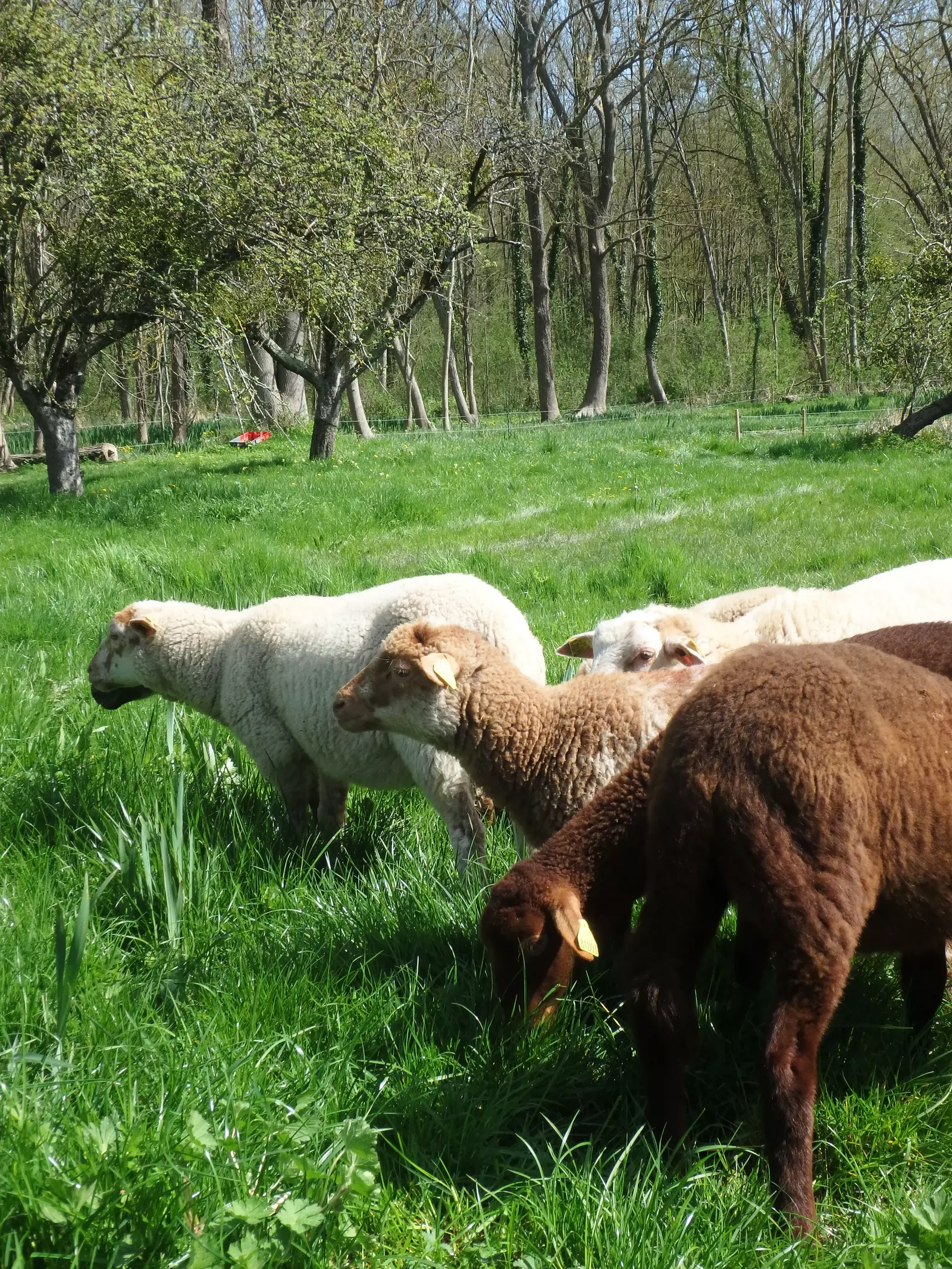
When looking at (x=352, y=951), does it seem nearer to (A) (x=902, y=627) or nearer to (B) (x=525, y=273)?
(A) (x=902, y=627)

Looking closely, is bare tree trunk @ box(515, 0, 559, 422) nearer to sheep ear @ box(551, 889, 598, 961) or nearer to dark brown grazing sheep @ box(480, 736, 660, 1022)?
dark brown grazing sheep @ box(480, 736, 660, 1022)

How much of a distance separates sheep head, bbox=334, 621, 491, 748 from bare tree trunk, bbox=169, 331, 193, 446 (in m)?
18.0

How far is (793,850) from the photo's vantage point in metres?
1.94

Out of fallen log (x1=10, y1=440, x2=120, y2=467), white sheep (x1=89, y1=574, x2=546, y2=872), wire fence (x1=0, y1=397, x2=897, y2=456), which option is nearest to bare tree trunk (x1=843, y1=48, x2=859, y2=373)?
wire fence (x1=0, y1=397, x2=897, y2=456)

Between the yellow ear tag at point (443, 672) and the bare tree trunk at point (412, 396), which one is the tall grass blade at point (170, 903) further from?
the bare tree trunk at point (412, 396)

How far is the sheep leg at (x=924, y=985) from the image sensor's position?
252cm

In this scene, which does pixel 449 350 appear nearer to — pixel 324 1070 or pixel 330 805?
pixel 330 805

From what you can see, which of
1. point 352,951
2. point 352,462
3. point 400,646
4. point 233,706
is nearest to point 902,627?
point 400,646

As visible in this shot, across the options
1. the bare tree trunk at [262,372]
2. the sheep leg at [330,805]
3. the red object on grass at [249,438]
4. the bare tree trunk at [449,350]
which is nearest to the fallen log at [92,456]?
the red object on grass at [249,438]

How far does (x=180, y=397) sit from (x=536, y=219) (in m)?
11.9

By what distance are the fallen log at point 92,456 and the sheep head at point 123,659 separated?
18.3 metres

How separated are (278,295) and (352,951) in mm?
13417

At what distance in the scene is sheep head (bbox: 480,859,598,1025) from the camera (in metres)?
2.38

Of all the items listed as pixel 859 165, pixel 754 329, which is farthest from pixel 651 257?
pixel 859 165
